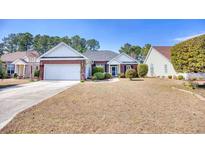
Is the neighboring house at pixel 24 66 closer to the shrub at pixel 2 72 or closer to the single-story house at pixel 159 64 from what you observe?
the shrub at pixel 2 72

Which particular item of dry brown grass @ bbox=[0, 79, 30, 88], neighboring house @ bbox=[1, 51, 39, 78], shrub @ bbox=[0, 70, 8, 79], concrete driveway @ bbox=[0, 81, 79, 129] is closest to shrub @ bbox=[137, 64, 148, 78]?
concrete driveway @ bbox=[0, 81, 79, 129]

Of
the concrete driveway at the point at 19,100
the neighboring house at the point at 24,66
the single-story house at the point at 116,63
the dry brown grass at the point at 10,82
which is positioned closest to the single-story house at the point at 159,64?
the single-story house at the point at 116,63

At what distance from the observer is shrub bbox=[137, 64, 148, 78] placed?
49.7 feet

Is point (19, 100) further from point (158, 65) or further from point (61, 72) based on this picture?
point (158, 65)

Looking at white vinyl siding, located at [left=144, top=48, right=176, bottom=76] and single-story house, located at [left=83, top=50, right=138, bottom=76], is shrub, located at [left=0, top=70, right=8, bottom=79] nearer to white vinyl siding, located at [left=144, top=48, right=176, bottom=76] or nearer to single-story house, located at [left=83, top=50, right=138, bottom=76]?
single-story house, located at [left=83, top=50, right=138, bottom=76]

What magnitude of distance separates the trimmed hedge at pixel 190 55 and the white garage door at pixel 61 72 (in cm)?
578

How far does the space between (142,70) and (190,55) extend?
20.9ft

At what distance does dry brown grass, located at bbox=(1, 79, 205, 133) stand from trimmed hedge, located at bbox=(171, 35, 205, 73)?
2424mm

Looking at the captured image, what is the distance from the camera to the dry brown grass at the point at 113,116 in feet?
14.5
